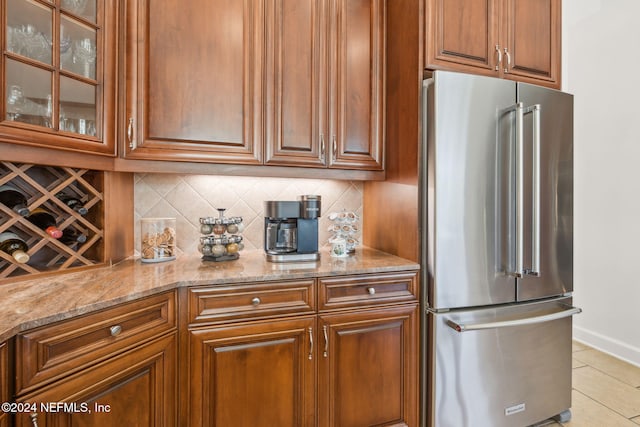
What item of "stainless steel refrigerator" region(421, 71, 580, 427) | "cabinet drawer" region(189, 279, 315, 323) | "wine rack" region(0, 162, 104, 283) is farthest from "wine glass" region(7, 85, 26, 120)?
"stainless steel refrigerator" region(421, 71, 580, 427)

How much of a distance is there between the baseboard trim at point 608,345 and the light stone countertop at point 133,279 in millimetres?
2148

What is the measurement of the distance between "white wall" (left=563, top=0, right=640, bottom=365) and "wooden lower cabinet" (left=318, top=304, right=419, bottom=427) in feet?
6.79

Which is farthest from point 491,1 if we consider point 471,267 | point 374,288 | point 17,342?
point 17,342

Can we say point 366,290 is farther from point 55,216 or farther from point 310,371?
point 55,216

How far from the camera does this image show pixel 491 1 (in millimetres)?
1703

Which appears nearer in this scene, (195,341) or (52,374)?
(52,374)

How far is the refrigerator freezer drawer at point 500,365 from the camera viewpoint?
5.09ft

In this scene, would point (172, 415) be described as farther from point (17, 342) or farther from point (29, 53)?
point (29, 53)

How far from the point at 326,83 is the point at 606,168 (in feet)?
8.03

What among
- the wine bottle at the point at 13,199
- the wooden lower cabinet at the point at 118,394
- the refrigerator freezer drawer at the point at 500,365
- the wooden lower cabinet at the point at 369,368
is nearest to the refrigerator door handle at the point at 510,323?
the refrigerator freezer drawer at the point at 500,365

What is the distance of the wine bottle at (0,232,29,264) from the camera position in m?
1.20

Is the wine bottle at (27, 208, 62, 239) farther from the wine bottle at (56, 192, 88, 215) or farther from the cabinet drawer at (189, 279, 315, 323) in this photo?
the cabinet drawer at (189, 279, 315, 323)

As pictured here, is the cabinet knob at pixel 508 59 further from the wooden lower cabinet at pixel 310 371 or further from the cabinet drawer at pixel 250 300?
the cabinet drawer at pixel 250 300

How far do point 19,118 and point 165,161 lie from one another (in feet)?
1.72
